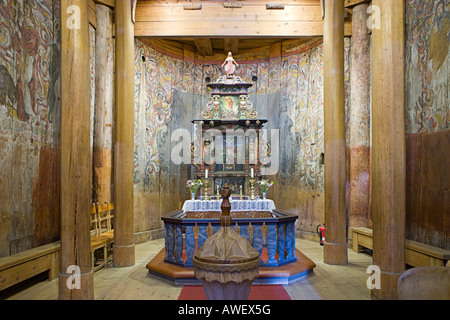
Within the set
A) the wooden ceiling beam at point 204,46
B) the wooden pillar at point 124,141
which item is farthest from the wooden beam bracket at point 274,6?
the wooden pillar at point 124,141

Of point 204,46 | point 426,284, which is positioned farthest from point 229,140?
point 426,284

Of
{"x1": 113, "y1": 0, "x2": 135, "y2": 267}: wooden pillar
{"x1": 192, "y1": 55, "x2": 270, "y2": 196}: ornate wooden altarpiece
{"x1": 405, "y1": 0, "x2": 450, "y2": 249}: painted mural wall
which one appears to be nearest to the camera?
{"x1": 405, "y1": 0, "x2": 450, "y2": 249}: painted mural wall

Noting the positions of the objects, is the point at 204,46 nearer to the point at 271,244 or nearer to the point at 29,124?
the point at 29,124

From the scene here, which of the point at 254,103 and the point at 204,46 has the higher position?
the point at 204,46

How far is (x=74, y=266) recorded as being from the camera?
3680 mm

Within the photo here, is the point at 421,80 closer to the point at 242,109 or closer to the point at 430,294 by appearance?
the point at 430,294

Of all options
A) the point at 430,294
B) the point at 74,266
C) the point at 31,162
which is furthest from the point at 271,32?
the point at 430,294

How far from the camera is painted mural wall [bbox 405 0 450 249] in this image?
12.5 feet

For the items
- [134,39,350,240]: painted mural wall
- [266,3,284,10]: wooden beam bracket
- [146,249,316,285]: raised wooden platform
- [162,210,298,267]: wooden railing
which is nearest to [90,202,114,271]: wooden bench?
[146,249,316,285]: raised wooden platform

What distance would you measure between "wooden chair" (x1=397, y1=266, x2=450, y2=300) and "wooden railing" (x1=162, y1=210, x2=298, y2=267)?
10.0ft

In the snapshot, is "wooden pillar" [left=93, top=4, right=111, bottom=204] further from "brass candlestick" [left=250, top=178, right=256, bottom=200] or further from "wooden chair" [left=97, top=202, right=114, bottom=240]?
"brass candlestick" [left=250, top=178, right=256, bottom=200]

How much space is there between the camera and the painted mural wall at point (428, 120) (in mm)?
3799

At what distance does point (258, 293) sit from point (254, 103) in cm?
605

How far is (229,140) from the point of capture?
8.14 m
